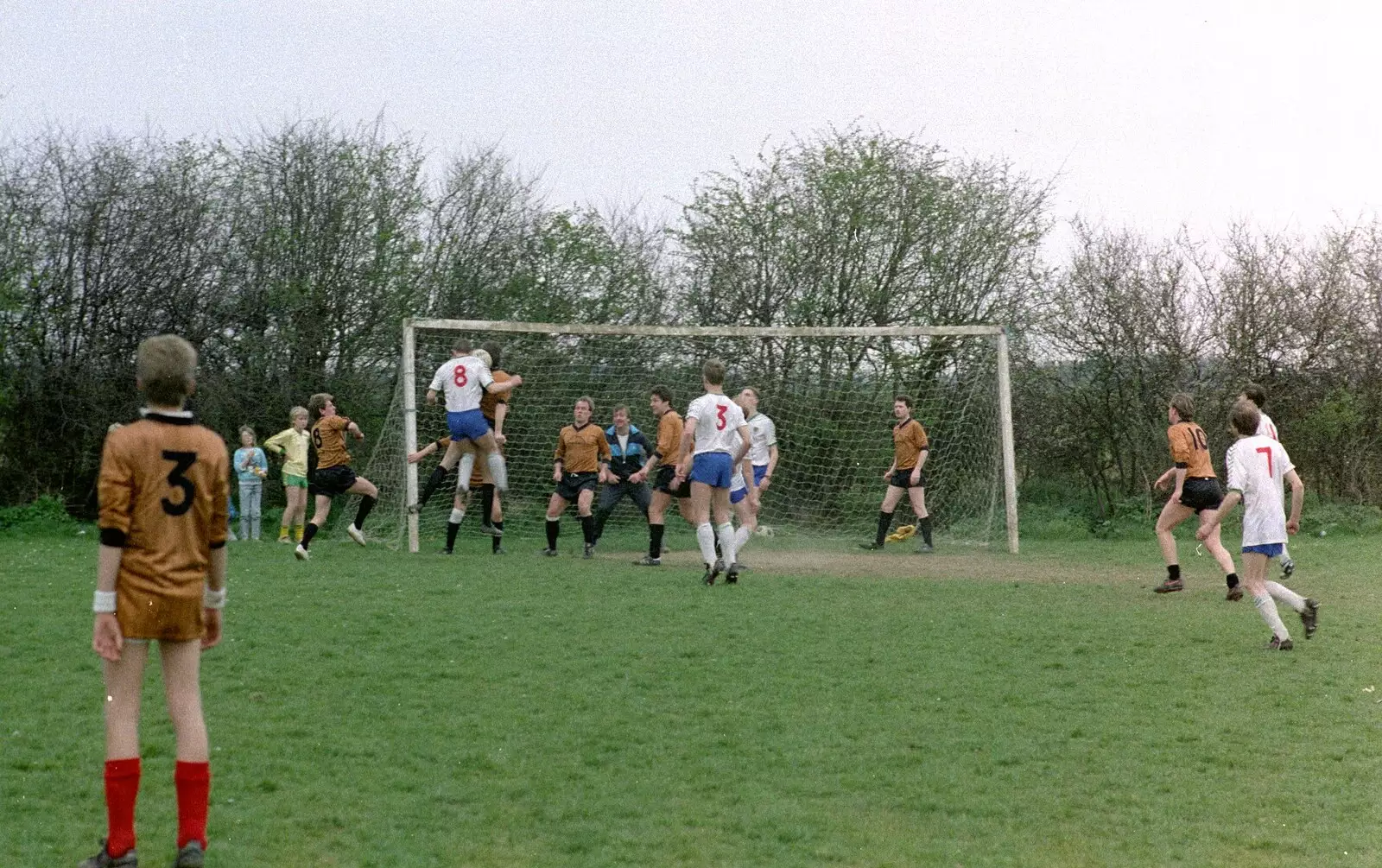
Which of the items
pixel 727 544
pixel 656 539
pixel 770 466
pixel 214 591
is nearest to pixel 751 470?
pixel 656 539

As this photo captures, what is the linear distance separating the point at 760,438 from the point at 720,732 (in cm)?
930

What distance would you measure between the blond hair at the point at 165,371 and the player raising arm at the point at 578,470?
10145 mm

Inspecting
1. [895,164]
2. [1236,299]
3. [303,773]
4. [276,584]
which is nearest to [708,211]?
[895,164]

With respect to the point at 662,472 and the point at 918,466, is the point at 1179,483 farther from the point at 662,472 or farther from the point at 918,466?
the point at 662,472

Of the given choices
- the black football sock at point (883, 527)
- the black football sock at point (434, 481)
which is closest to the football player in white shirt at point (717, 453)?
the black football sock at point (434, 481)

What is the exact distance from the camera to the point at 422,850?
445cm

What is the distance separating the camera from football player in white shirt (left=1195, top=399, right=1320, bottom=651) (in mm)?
8656

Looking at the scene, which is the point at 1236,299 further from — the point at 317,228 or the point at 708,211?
the point at 317,228

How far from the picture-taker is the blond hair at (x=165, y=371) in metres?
4.12

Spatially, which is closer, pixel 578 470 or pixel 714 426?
pixel 714 426

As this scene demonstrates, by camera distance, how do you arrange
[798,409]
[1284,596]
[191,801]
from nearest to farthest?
[191,801], [1284,596], [798,409]

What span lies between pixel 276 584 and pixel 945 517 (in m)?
9.52

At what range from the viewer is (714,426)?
11.5 meters

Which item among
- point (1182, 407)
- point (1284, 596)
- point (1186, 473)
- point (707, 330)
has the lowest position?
point (1284, 596)
